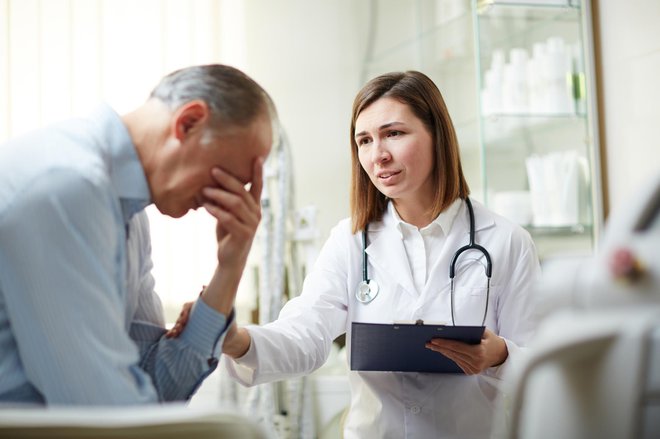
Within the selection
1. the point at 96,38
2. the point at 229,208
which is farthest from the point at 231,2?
the point at 229,208

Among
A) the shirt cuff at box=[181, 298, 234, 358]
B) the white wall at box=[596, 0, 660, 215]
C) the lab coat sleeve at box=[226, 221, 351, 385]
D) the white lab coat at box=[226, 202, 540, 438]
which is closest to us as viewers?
the shirt cuff at box=[181, 298, 234, 358]

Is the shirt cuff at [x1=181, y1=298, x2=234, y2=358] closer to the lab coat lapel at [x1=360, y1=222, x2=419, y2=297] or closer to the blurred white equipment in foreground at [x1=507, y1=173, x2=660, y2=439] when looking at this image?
the blurred white equipment in foreground at [x1=507, y1=173, x2=660, y2=439]

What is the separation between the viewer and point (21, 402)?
3.37ft

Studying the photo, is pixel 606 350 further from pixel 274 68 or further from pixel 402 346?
pixel 274 68

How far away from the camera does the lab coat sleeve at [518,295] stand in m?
1.89

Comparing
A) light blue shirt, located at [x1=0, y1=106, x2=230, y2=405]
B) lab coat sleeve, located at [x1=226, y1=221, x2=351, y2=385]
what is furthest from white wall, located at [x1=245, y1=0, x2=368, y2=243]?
light blue shirt, located at [x1=0, y1=106, x2=230, y2=405]

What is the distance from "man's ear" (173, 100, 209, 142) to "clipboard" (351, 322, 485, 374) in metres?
0.59

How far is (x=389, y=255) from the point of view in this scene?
2000mm

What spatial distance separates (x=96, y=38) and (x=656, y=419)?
288 centimetres

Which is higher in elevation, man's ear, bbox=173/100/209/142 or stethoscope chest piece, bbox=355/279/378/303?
man's ear, bbox=173/100/209/142

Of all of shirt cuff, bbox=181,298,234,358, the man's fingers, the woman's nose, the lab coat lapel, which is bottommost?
shirt cuff, bbox=181,298,234,358

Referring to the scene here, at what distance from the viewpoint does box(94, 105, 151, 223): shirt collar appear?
1146mm

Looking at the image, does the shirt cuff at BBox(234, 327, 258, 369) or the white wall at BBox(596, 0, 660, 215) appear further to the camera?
the white wall at BBox(596, 0, 660, 215)

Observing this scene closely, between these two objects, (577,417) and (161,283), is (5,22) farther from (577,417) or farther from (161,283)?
(577,417)
